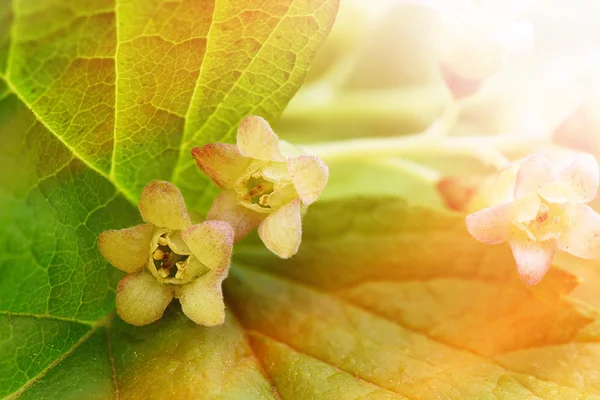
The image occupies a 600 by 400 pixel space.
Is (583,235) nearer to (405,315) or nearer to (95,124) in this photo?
(405,315)

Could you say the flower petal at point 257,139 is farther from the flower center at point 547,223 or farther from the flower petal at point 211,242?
the flower center at point 547,223

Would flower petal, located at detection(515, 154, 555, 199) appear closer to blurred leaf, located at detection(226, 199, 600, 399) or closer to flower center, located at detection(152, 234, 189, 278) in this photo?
blurred leaf, located at detection(226, 199, 600, 399)

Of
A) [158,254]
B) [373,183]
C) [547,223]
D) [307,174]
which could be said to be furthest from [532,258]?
[373,183]

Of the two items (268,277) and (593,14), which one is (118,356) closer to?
(268,277)

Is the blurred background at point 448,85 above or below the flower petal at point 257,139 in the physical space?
below

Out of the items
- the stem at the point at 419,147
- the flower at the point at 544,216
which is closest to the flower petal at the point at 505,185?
the flower at the point at 544,216

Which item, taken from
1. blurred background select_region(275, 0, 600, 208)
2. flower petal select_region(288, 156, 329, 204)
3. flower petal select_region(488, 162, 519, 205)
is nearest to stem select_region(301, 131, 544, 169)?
blurred background select_region(275, 0, 600, 208)
